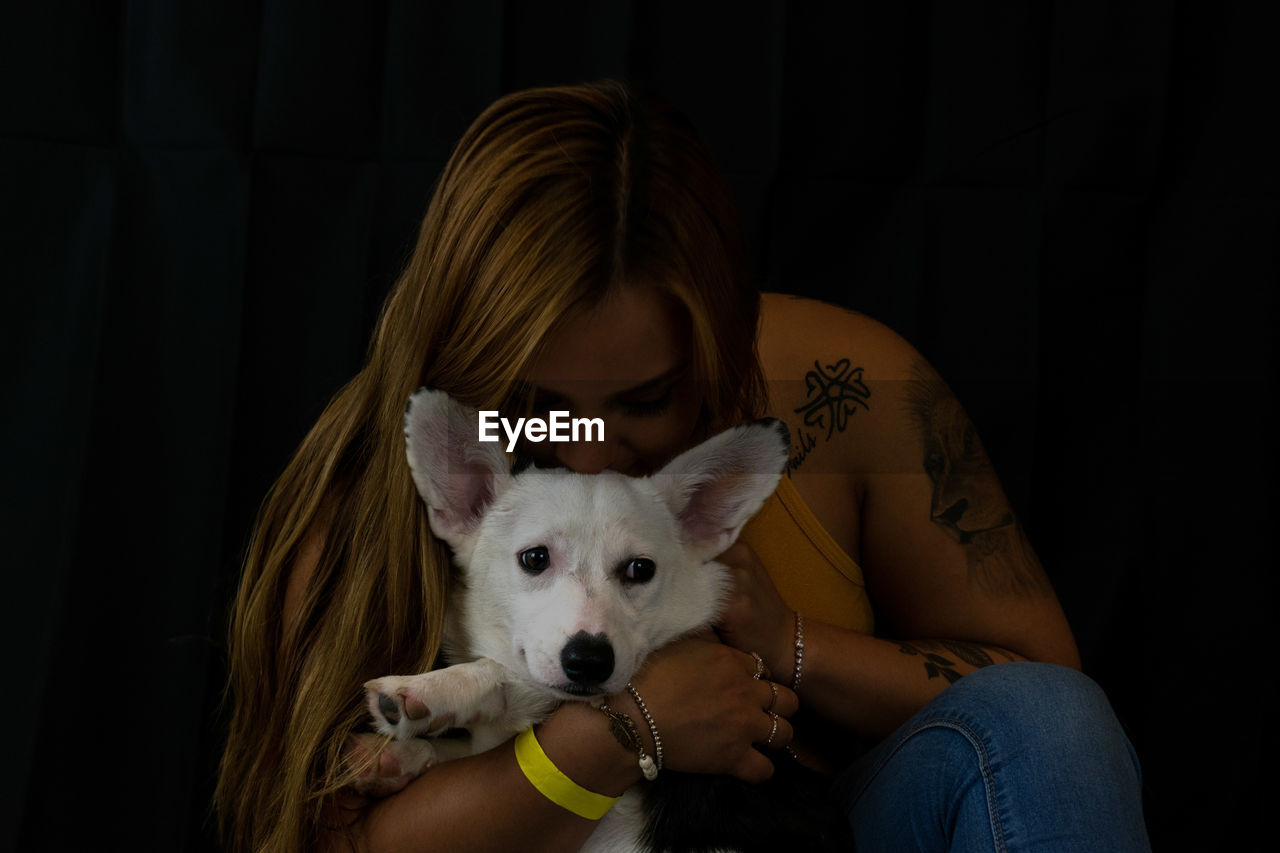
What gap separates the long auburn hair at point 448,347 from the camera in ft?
4.24

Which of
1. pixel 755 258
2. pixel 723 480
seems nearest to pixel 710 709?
pixel 723 480

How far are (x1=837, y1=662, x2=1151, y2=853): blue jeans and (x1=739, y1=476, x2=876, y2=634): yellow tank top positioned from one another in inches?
11.6

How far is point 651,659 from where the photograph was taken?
1367mm

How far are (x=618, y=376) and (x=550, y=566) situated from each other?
0.25 metres

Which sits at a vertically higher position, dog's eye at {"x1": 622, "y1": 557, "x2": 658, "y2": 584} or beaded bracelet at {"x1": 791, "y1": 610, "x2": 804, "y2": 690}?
dog's eye at {"x1": 622, "y1": 557, "x2": 658, "y2": 584}

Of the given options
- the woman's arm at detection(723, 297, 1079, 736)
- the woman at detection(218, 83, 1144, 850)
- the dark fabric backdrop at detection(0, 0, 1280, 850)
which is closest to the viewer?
the woman at detection(218, 83, 1144, 850)

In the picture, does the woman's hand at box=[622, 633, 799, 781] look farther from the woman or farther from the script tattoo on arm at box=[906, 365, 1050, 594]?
the script tattoo on arm at box=[906, 365, 1050, 594]

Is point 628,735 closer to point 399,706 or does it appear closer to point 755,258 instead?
point 399,706

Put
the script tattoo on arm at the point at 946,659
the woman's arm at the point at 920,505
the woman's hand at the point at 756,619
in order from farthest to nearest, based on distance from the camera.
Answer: the woman's arm at the point at 920,505
the script tattoo on arm at the point at 946,659
the woman's hand at the point at 756,619

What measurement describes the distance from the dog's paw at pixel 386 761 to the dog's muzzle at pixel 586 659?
8.8 inches

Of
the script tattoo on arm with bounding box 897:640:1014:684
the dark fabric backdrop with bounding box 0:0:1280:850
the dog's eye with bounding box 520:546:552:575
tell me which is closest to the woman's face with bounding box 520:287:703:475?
the dog's eye with bounding box 520:546:552:575

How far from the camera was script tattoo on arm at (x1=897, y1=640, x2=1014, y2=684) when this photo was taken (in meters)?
1.55

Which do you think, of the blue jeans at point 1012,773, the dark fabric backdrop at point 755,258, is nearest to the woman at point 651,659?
the blue jeans at point 1012,773

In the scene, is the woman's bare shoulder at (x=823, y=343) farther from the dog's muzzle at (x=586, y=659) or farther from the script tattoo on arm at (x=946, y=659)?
the dog's muzzle at (x=586, y=659)
